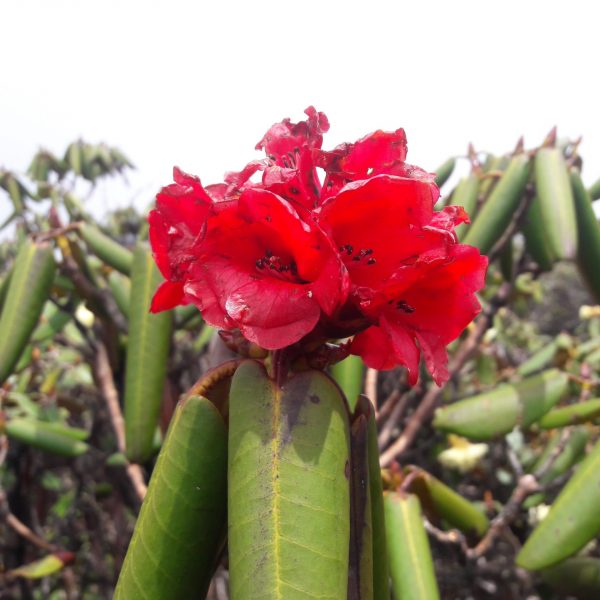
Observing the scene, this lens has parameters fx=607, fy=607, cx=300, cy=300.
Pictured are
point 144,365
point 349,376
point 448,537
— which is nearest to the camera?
point 349,376

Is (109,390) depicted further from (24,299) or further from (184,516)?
(184,516)

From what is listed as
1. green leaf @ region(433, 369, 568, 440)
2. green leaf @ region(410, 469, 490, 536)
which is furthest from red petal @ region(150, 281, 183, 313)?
green leaf @ region(433, 369, 568, 440)

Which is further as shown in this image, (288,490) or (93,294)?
(93,294)

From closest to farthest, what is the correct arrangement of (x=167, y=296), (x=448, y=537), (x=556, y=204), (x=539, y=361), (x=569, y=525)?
(x=167, y=296)
(x=569, y=525)
(x=556, y=204)
(x=448, y=537)
(x=539, y=361)

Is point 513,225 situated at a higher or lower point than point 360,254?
higher

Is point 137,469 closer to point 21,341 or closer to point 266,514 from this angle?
point 21,341

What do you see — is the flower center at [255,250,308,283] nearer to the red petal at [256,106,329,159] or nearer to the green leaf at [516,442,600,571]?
the red petal at [256,106,329,159]

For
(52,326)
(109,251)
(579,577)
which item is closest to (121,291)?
(109,251)
